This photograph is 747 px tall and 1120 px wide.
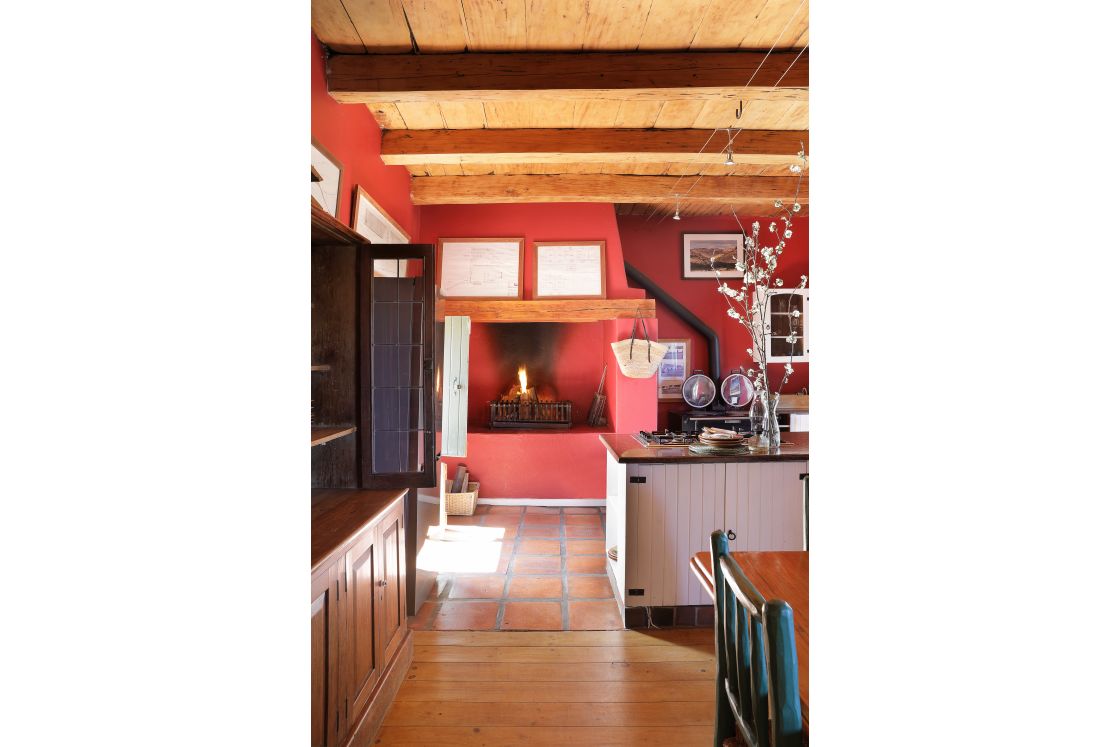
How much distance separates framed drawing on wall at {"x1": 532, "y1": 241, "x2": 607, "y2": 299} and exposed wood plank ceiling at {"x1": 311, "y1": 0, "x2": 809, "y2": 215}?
1.49 m

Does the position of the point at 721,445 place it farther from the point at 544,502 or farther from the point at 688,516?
the point at 544,502

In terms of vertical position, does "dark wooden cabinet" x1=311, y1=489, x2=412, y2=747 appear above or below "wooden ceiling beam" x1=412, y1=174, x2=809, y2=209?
below

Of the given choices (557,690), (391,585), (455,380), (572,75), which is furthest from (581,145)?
(557,690)

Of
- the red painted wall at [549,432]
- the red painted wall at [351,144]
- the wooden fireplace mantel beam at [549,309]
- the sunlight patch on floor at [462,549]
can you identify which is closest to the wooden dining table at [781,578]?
the sunlight patch on floor at [462,549]

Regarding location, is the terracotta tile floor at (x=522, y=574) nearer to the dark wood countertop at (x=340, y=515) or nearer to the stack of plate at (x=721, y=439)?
the dark wood countertop at (x=340, y=515)

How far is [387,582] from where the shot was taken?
236 centimetres

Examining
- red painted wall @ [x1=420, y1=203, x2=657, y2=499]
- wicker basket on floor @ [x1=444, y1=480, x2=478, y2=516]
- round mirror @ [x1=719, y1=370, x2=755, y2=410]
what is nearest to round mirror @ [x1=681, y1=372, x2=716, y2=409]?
round mirror @ [x1=719, y1=370, x2=755, y2=410]

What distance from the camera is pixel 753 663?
3.75 feet

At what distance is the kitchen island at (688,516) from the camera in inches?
121

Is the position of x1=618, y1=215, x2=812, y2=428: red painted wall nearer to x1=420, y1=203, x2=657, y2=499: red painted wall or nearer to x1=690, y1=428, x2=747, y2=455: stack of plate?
x1=420, y1=203, x2=657, y2=499: red painted wall

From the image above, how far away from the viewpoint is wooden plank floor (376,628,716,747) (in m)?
2.18

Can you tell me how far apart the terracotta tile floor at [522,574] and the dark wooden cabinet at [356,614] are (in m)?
0.61
